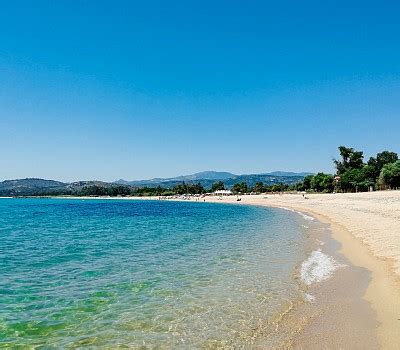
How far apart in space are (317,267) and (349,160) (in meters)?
129

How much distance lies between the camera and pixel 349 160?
13488 centimetres

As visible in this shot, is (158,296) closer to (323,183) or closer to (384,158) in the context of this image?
(323,183)

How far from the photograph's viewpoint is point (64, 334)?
8.45m

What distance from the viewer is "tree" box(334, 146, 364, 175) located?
134m

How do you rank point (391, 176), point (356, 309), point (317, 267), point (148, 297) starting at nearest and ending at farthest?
point (356, 309) → point (148, 297) → point (317, 267) → point (391, 176)

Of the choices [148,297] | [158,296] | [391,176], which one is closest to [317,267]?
[158,296]

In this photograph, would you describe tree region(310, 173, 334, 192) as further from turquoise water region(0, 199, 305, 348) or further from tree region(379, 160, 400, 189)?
turquoise water region(0, 199, 305, 348)

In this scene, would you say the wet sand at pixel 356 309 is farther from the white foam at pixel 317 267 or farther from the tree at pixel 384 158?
the tree at pixel 384 158

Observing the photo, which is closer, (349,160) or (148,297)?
(148,297)

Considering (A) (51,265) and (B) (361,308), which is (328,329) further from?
(A) (51,265)

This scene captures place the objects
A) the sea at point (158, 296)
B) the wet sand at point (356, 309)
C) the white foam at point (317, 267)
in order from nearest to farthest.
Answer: the wet sand at point (356, 309) < the sea at point (158, 296) < the white foam at point (317, 267)

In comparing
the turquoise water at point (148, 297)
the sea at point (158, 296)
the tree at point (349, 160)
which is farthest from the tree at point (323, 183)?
the turquoise water at point (148, 297)

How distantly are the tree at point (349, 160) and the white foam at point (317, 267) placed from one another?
123397mm

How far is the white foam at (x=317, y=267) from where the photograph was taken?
13.5 metres
